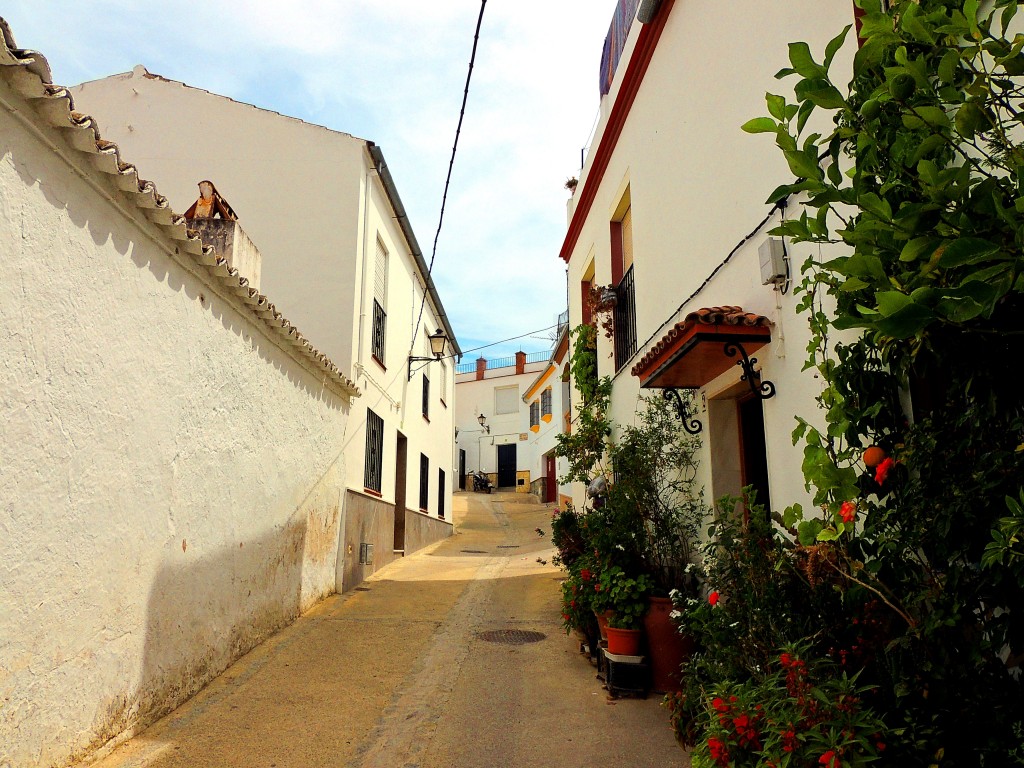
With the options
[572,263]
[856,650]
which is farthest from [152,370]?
[572,263]

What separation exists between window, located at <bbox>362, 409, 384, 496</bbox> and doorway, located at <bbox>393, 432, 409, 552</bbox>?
1.27m

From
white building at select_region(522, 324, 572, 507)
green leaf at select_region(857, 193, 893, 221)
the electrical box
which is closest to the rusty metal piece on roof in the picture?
the electrical box

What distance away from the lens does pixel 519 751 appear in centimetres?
398

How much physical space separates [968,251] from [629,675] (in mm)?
4034

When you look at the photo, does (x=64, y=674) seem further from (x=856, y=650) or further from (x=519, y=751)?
(x=856, y=650)

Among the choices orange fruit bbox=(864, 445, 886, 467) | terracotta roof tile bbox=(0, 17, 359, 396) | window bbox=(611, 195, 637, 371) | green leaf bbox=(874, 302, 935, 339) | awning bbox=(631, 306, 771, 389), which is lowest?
orange fruit bbox=(864, 445, 886, 467)

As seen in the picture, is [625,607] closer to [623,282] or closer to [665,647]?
[665,647]

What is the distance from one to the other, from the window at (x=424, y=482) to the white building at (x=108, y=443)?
343 inches

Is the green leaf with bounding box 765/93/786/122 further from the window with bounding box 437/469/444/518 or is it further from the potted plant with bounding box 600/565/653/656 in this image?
the window with bounding box 437/469/444/518

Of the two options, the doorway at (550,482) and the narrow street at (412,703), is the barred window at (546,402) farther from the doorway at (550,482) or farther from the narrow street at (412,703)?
the narrow street at (412,703)

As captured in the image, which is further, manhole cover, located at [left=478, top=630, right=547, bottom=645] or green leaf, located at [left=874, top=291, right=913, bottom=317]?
manhole cover, located at [left=478, top=630, right=547, bottom=645]

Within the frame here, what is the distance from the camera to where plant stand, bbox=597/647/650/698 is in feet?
15.7

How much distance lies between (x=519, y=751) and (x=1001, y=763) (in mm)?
2518

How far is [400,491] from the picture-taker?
12.6m
